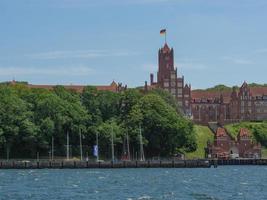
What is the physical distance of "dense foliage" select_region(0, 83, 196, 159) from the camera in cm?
17088

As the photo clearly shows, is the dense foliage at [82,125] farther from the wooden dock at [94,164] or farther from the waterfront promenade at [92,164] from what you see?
the wooden dock at [94,164]

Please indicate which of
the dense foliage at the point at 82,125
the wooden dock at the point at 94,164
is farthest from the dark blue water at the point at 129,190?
the dense foliage at the point at 82,125

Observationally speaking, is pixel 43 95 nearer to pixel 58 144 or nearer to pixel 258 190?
pixel 58 144

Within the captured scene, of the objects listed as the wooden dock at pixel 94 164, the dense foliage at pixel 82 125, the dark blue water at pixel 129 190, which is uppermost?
the dense foliage at pixel 82 125

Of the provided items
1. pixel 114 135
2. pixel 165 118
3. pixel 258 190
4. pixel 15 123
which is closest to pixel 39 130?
pixel 15 123

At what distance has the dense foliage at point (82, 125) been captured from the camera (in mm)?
170875

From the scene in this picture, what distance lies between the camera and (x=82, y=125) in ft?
587

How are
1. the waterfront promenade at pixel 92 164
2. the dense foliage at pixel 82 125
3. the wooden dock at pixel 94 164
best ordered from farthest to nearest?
the dense foliage at pixel 82 125, the waterfront promenade at pixel 92 164, the wooden dock at pixel 94 164

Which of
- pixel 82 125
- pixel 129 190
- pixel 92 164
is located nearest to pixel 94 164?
pixel 92 164

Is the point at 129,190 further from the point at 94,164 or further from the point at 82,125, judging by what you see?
the point at 82,125

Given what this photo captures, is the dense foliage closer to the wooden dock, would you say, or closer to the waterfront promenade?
the waterfront promenade

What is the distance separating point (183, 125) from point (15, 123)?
1403 inches

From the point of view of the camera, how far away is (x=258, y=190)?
9200 centimetres

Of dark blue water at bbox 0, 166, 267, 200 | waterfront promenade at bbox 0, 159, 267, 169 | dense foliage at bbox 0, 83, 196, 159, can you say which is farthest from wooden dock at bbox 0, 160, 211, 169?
dark blue water at bbox 0, 166, 267, 200
